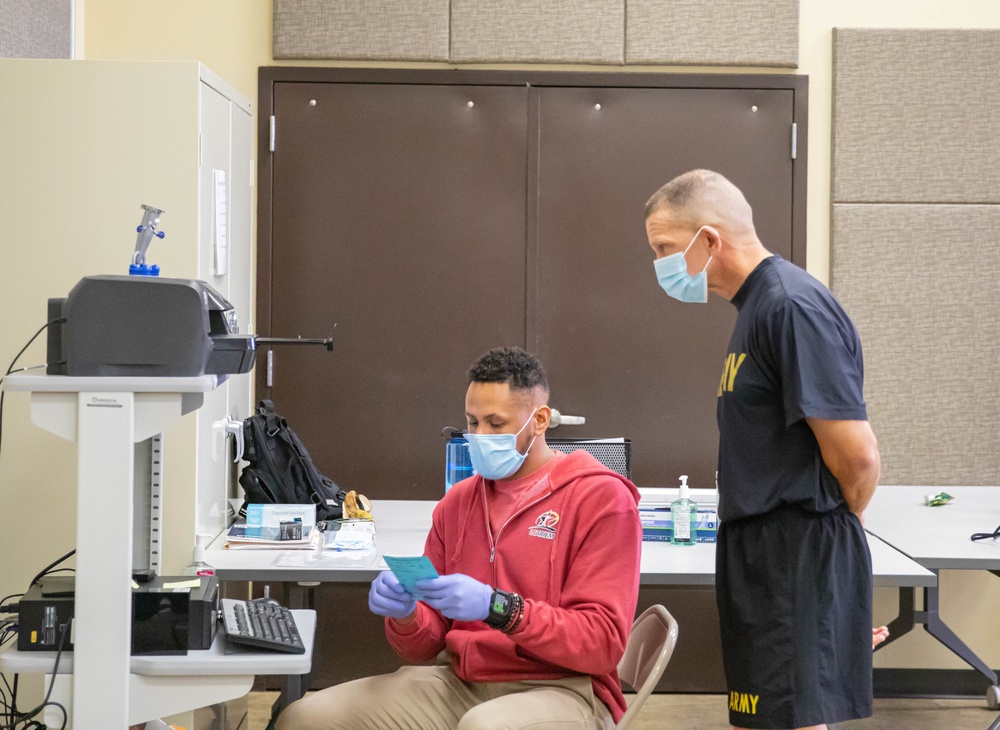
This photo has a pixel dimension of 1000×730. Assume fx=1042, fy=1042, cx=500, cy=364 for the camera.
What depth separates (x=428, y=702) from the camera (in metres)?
2.10

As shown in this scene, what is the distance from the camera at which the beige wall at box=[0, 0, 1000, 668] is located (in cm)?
372

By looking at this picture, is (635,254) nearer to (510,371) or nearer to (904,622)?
(904,622)

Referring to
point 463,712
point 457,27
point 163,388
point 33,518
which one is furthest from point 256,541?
point 457,27

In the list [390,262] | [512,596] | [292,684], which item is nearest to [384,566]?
[292,684]

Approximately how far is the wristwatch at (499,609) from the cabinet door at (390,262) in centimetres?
189

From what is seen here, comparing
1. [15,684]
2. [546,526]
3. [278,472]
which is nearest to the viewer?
[15,684]

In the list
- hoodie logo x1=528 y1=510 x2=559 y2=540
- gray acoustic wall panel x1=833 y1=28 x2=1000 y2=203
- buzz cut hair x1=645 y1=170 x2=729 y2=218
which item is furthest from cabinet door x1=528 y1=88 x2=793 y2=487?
hoodie logo x1=528 y1=510 x2=559 y2=540

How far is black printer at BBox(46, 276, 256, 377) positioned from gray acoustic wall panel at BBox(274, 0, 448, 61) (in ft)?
6.86

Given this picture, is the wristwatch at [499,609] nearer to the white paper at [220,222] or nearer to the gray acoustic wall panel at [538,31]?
the white paper at [220,222]

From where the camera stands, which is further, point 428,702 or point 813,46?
point 813,46

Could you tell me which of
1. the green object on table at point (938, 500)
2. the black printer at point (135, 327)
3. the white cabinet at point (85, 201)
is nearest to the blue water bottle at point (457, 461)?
the white cabinet at point (85, 201)

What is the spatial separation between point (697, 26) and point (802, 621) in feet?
8.11

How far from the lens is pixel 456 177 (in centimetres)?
379

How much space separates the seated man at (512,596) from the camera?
76.6 inches
